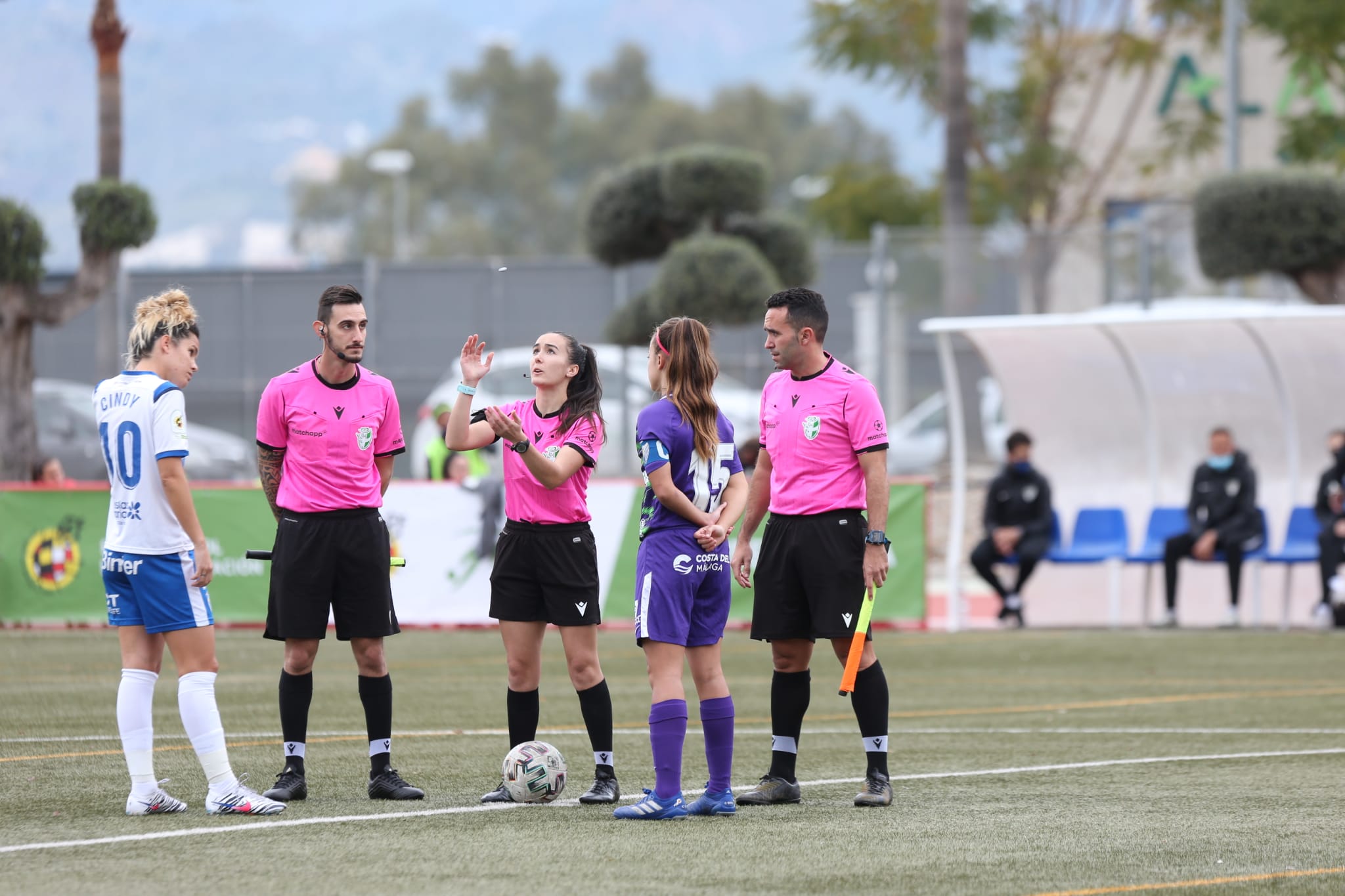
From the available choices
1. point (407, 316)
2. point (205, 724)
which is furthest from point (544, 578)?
point (407, 316)

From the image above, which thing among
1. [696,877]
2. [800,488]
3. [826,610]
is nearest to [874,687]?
[826,610]

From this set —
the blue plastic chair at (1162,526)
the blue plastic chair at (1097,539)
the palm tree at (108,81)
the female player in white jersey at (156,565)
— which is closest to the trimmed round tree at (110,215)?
the palm tree at (108,81)

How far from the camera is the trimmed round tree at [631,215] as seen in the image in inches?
857

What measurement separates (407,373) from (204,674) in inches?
702

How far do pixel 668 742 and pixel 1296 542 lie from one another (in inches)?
480

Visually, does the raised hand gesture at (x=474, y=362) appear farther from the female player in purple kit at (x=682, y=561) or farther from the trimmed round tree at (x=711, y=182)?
the trimmed round tree at (x=711, y=182)

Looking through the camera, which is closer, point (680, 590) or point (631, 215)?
point (680, 590)

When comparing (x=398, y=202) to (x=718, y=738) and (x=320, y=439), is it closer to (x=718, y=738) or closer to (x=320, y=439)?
(x=320, y=439)

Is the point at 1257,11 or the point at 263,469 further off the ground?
the point at 1257,11

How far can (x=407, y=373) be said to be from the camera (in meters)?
24.7

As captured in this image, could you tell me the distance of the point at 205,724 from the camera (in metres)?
6.96

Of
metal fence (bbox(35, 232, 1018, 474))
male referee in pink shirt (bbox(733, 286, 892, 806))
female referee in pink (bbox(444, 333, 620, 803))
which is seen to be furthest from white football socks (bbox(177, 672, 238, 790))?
metal fence (bbox(35, 232, 1018, 474))

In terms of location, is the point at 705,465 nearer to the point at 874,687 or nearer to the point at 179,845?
the point at 874,687

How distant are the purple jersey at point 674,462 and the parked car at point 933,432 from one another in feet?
40.0
